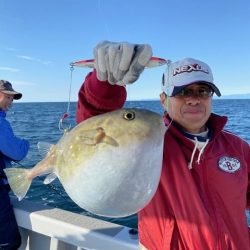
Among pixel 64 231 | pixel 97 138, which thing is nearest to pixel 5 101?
pixel 64 231

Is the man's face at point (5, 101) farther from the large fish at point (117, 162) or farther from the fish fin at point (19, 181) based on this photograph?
the large fish at point (117, 162)

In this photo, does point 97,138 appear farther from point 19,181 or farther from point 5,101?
point 5,101

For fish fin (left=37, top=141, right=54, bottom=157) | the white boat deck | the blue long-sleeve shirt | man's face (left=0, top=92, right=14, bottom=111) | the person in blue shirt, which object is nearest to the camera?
fish fin (left=37, top=141, right=54, bottom=157)

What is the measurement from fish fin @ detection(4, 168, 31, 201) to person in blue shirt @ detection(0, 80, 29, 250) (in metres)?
1.79

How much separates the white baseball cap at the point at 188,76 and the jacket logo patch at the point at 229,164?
412mm

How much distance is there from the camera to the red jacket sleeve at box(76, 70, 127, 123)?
1.88 metres

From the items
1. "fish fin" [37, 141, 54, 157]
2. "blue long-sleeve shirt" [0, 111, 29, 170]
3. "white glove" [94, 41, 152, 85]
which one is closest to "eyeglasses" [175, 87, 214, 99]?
"white glove" [94, 41, 152, 85]

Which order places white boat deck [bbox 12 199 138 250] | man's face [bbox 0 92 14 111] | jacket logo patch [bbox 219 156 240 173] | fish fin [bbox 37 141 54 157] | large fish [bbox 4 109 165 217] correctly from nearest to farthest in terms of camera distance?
large fish [bbox 4 109 165 217] → fish fin [bbox 37 141 54 157] → jacket logo patch [bbox 219 156 240 173] → white boat deck [bbox 12 199 138 250] → man's face [bbox 0 92 14 111]

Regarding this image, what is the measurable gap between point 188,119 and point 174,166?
0.33 m

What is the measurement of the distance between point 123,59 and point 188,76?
83 centimetres

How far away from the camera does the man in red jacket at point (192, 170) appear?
1.88 m

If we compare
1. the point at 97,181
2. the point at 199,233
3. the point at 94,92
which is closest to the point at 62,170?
the point at 97,181

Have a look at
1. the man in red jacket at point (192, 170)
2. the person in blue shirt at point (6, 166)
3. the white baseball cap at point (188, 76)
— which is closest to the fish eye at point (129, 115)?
the man in red jacket at point (192, 170)

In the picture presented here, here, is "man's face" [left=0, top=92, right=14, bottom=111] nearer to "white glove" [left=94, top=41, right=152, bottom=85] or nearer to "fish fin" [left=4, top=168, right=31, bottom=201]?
"fish fin" [left=4, top=168, right=31, bottom=201]
